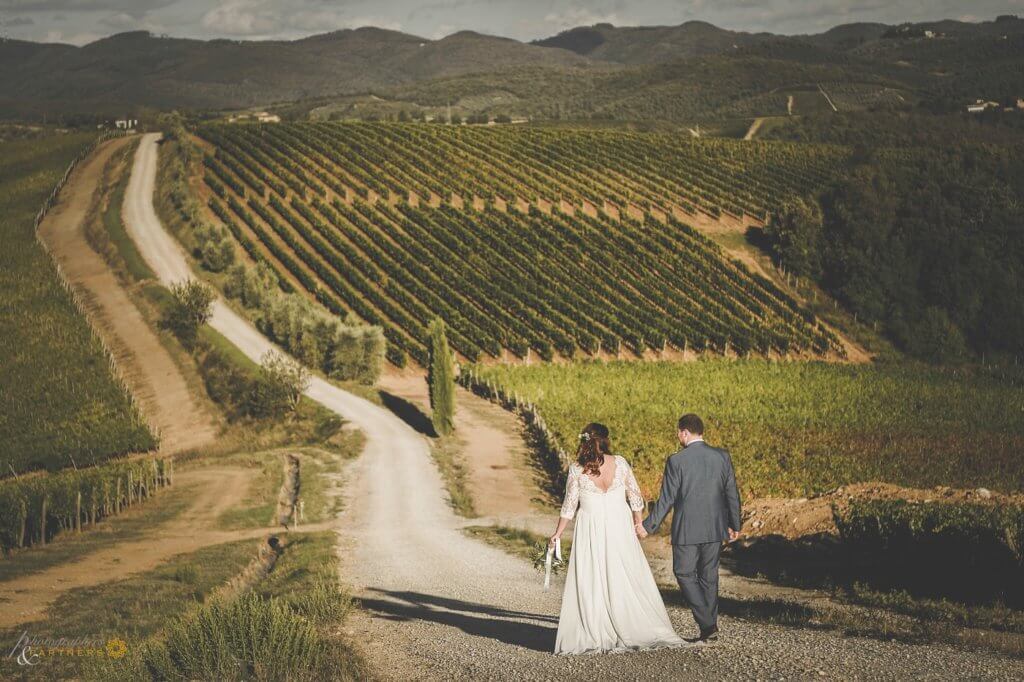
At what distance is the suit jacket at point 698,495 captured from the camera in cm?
1065

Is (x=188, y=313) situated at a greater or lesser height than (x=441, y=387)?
greater

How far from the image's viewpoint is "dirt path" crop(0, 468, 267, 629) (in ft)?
59.3

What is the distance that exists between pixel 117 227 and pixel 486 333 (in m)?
34.5

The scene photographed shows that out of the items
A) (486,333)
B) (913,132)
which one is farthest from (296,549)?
(913,132)

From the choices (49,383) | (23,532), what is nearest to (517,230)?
(49,383)

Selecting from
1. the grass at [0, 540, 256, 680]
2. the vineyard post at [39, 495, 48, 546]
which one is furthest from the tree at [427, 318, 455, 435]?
the vineyard post at [39, 495, 48, 546]

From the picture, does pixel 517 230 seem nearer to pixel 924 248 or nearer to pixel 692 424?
pixel 924 248

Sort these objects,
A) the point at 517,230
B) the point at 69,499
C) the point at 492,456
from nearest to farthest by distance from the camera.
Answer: the point at 69,499, the point at 492,456, the point at 517,230

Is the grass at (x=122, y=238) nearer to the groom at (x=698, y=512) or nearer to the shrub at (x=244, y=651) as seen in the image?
the shrub at (x=244, y=651)

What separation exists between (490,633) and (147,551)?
13.7 m

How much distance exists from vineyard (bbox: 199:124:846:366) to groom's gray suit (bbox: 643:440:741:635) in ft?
144

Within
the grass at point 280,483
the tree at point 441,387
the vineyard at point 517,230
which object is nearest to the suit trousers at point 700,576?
the grass at point 280,483

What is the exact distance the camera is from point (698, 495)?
35.0 ft

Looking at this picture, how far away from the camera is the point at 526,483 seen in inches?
1194
